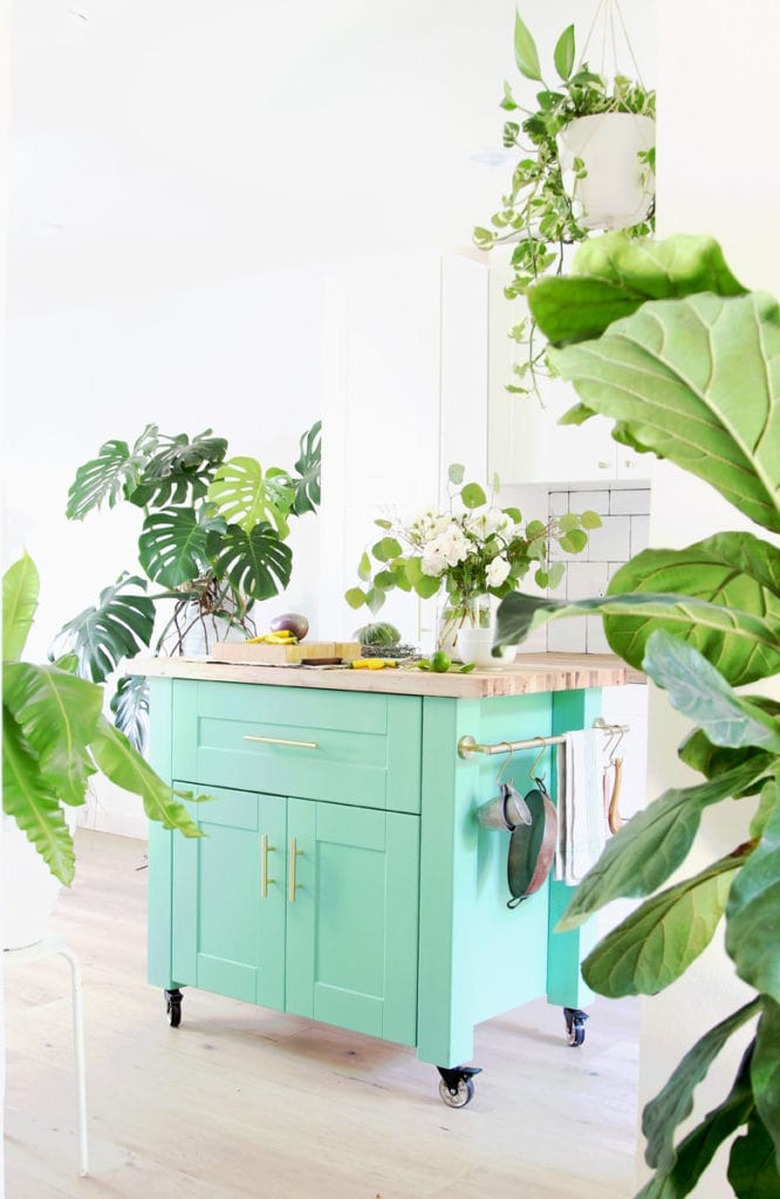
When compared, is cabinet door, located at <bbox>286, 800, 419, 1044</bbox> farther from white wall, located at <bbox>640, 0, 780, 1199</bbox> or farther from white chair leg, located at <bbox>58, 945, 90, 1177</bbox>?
white wall, located at <bbox>640, 0, 780, 1199</bbox>

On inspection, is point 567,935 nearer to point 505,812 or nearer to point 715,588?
point 505,812

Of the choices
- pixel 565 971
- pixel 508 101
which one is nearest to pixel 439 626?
pixel 565 971

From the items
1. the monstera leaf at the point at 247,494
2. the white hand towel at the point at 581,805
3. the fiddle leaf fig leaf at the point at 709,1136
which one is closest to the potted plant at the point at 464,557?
the white hand towel at the point at 581,805

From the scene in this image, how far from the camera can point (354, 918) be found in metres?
3.00

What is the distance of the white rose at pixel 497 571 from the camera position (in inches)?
121

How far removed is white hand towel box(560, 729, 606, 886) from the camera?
312cm

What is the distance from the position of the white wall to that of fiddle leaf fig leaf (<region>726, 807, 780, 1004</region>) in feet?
Result: 2.28

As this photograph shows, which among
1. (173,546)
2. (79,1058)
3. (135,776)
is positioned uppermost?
(173,546)

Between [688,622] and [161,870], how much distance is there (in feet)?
8.74

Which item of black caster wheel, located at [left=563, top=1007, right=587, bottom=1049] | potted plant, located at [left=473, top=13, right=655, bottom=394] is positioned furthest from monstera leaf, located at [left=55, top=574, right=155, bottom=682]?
potted plant, located at [left=473, top=13, right=655, bottom=394]

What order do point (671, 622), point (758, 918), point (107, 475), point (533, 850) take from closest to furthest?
point (758, 918)
point (671, 622)
point (533, 850)
point (107, 475)

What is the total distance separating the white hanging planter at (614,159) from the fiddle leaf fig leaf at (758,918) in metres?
1.48

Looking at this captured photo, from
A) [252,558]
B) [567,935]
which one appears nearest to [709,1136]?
[567,935]

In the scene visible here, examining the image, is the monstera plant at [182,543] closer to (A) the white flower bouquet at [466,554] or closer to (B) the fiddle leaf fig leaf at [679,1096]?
(A) the white flower bouquet at [466,554]
